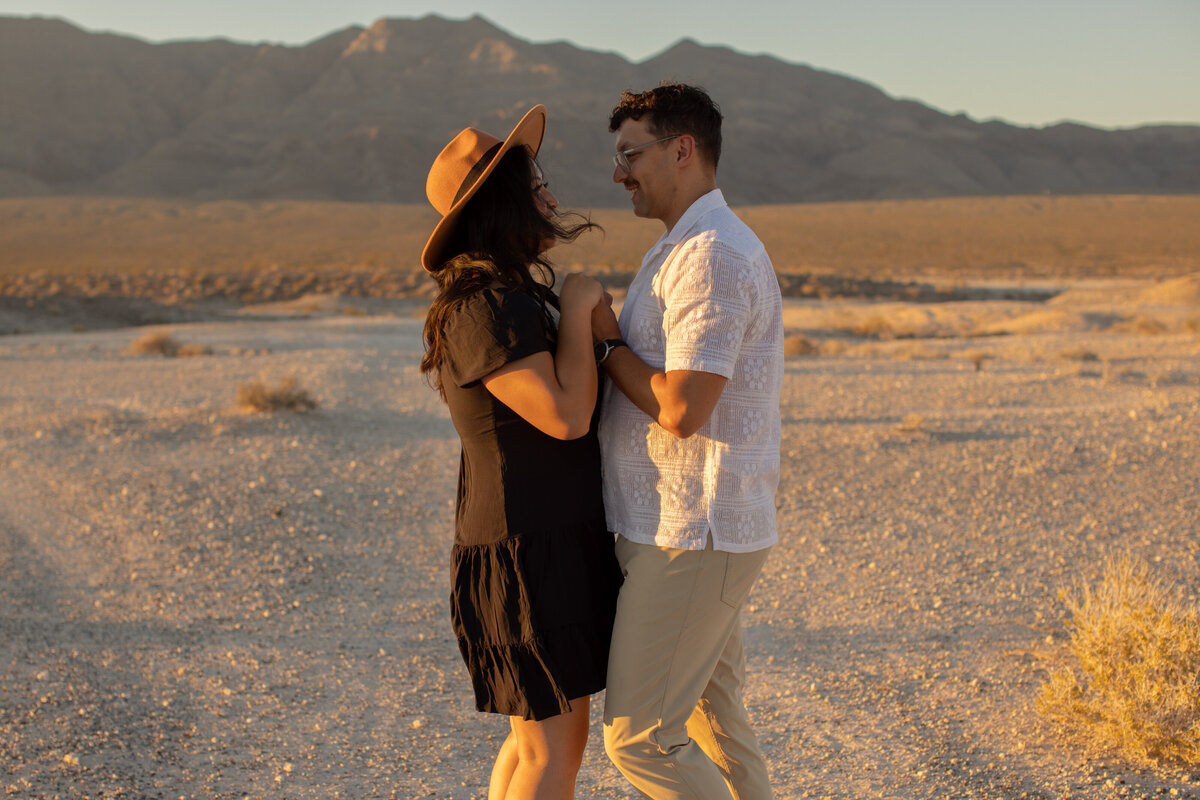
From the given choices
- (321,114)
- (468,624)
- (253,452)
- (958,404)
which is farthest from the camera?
(321,114)

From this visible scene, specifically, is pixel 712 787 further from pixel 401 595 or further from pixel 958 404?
pixel 958 404

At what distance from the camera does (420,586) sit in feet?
18.9

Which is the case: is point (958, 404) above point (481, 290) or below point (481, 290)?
below

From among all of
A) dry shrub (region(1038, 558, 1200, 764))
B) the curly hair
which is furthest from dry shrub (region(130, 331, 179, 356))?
the curly hair

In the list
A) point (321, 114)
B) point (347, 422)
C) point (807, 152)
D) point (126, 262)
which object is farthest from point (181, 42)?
point (347, 422)

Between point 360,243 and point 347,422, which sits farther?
point 360,243

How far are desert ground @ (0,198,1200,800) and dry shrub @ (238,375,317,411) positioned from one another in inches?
8.7

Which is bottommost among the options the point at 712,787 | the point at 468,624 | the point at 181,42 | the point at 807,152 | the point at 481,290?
the point at 712,787

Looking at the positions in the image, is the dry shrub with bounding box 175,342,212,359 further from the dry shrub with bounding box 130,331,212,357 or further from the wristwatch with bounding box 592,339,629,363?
the wristwatch with bounding box 592,339,629,363

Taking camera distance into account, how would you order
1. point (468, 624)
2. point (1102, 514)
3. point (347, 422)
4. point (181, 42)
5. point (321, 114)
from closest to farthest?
point (468, 624), point (1102, 514), point (347, 422), point (321, 114), point (181, 42)

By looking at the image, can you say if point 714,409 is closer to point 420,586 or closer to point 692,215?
point 692,215

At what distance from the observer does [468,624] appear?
7.80 feet

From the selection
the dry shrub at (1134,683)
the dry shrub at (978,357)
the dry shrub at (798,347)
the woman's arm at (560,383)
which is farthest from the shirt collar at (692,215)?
the dry shrub at (798,347)

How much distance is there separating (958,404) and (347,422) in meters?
6.60
